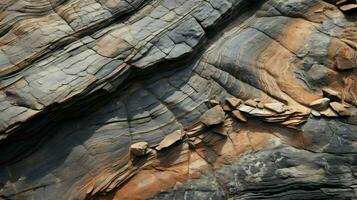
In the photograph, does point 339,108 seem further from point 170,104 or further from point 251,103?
point 170,104

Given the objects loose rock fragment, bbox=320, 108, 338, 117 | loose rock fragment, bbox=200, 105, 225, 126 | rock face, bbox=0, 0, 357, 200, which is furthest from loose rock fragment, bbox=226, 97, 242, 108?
loose rock fragment, bbox=320, 108, 338, 117

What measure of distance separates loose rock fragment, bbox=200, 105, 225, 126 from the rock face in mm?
18

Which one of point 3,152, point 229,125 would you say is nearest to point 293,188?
point 229,125

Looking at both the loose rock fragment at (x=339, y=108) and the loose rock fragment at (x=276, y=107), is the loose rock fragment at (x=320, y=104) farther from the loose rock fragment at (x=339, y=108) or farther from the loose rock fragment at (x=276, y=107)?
the loose rock fragment at (x=276, y=107)

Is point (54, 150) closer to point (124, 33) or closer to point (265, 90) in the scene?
point (124, 33)

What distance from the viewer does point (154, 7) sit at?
7961mm

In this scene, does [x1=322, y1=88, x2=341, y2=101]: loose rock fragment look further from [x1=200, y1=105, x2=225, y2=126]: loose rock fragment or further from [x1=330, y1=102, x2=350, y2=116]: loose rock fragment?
[x1=200, y1=105, x2=225, y2=126]: loose rock fragment

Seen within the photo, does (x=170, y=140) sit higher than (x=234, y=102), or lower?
lower

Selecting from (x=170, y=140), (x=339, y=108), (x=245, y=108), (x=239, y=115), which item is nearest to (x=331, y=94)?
(x=339, y=108)

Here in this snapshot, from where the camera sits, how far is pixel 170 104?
7387mm

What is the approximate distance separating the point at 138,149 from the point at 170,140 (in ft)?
1.73

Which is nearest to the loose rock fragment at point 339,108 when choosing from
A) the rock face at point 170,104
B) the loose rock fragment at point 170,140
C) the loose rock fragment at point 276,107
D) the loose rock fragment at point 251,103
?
the rock face at point 170,104

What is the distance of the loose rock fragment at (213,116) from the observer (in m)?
7.11

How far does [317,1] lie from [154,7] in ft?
10.3
